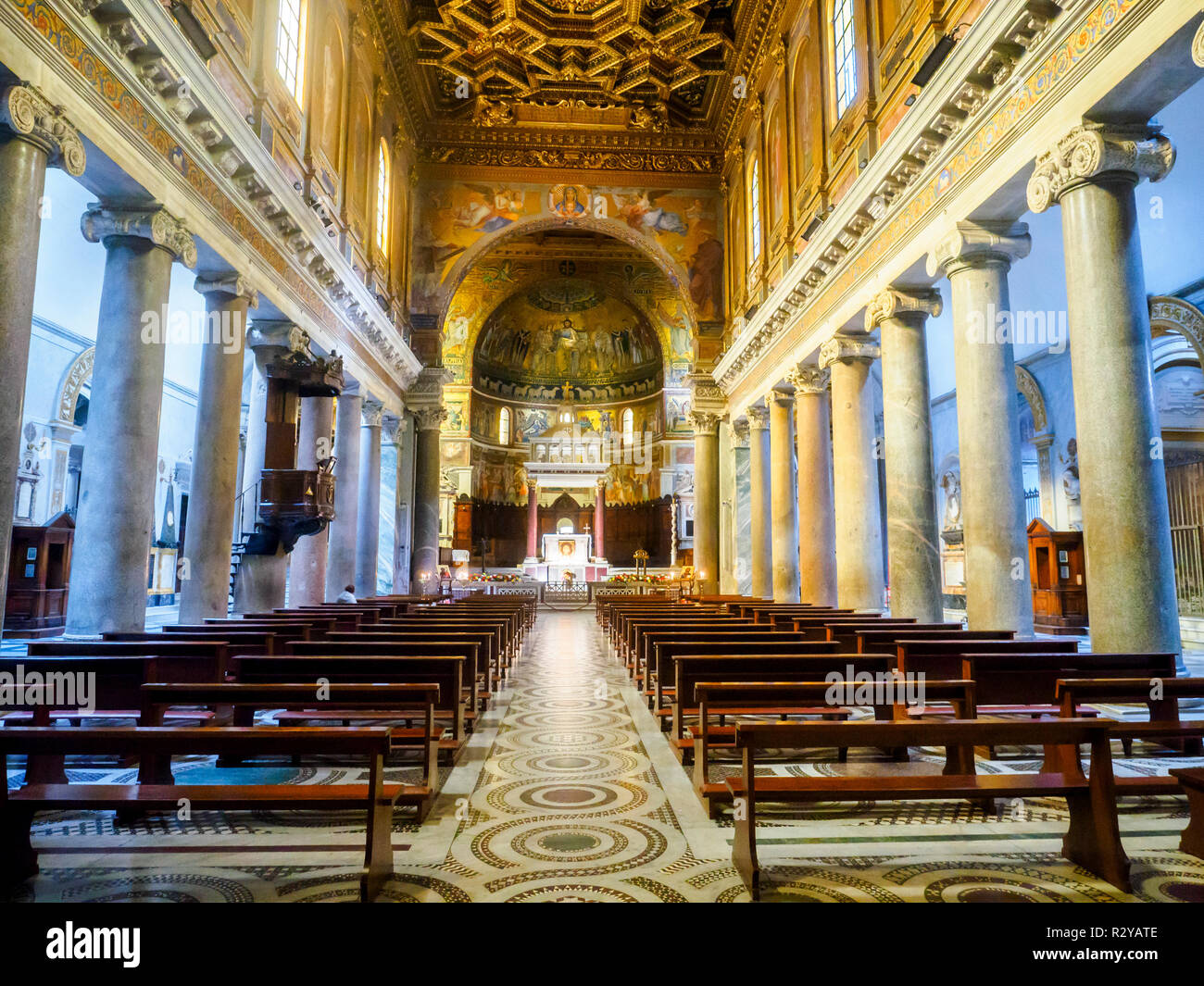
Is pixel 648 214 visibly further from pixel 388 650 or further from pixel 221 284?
pixel 388 650

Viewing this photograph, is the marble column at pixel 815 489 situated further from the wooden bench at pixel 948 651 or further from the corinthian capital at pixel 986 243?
the wooden bench at pixel 948 651

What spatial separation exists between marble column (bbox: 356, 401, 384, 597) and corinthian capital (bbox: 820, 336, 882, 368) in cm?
1074

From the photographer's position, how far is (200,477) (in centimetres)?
934

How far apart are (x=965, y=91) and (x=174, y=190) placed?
8.89m

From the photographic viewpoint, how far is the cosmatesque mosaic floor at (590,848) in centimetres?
282

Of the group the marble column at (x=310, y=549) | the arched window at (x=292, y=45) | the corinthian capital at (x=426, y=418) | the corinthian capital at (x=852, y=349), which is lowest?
the marble column at (x=310, y=549)

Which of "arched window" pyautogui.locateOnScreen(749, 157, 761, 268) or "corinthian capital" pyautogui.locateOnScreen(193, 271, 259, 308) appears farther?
"arched window" pyautogui.locateOnScreen(749, 157, 761, 268)

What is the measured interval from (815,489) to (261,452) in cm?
1044

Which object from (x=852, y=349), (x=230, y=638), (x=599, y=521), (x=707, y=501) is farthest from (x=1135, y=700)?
(x=599, y=521)

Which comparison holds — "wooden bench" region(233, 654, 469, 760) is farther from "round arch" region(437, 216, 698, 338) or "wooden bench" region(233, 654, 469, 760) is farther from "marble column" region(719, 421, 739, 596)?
"round arch" region(437, 216, 698, 338)

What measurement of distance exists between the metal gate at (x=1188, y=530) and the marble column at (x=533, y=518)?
21.9 metres

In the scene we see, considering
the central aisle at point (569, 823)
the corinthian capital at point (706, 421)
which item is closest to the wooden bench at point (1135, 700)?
the central aisle at point (569, 823)

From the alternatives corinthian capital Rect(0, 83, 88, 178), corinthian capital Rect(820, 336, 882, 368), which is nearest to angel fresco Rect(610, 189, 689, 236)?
corinthian capital Rect(820, 336, 882, 368)

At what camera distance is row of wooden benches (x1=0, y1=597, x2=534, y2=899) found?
2834 mm
